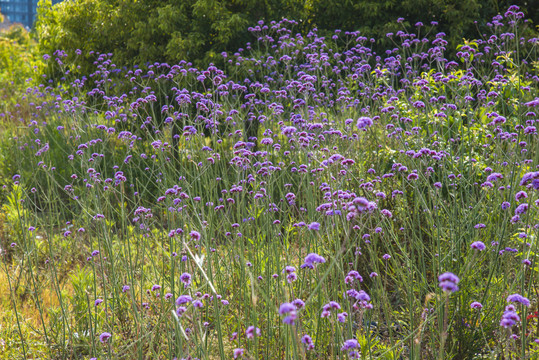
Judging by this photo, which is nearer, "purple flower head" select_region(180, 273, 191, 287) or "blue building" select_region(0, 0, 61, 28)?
"purple flower head" select_region(180, 273, 191, 287)

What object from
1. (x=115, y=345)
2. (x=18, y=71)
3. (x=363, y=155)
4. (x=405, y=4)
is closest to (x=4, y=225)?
(x=115, y=345)

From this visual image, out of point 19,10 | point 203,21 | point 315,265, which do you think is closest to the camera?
point 315,265

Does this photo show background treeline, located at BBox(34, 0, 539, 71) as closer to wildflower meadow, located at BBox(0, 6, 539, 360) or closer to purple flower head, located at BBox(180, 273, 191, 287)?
wildflower meadow, located at BBox(0, 6, 539, 360)

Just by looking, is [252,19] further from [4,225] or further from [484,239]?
[484,239]

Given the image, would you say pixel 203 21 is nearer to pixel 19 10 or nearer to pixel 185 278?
pixel 185 278

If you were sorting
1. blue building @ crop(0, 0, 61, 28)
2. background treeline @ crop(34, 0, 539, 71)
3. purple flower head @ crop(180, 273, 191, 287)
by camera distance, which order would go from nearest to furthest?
purple flower head @ crop(180, 273, 191, 287) < background treeline @ crop(34, 0, 539, 71) < blue building @ crop(0, 0, 61, 28)

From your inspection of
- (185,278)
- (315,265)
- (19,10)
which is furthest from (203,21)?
(19,10)

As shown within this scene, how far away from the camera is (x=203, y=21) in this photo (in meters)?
7.15

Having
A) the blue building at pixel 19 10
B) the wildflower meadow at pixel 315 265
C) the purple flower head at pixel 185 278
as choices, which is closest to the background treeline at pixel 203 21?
the wildflower meadow at pixel 315 265

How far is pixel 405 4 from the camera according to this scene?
303 inches

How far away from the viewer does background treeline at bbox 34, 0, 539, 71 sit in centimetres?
685

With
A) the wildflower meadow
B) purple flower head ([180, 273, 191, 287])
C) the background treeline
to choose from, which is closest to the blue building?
the background treeline

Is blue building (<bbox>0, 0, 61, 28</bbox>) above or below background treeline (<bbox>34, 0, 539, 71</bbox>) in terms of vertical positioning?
above

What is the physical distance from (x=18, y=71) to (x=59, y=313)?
11.8 m
